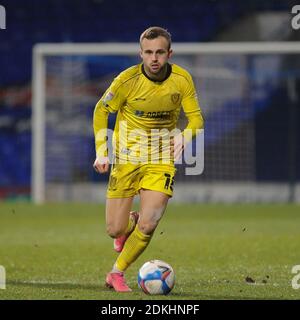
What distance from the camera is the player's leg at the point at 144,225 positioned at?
8016mm

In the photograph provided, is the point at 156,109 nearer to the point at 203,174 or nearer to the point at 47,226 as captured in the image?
the point at 47,226

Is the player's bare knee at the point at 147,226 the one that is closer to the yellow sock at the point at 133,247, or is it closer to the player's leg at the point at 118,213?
the yellow sock at the point at 133,247

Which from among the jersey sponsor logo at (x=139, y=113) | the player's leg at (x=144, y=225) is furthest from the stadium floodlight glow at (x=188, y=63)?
the player's leg at (x=144, y=225)

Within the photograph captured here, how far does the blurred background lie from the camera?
2084cm

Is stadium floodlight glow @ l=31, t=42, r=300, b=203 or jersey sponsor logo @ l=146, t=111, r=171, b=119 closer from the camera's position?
jersey sponsor logo @ l=146, t=111, r=171, b=119

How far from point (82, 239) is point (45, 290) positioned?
5505mm

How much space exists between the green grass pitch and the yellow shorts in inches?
32.2

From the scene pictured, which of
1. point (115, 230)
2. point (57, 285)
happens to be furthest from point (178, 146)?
point (57, 285)

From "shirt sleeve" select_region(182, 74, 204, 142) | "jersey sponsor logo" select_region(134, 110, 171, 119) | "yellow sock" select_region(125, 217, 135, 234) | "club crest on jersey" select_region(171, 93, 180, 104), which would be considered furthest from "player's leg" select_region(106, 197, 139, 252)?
"club crest on jersey" select_region(171, 93, 180, 104)

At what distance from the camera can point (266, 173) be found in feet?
68.5

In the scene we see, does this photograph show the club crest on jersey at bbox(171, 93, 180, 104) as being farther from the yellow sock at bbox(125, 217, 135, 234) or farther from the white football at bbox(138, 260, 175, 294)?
the white football at bbox(138, 260, 175, 294)

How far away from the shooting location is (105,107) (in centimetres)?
823

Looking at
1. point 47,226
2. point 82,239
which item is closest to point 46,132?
point 47,226

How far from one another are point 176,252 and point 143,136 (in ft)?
11.3
